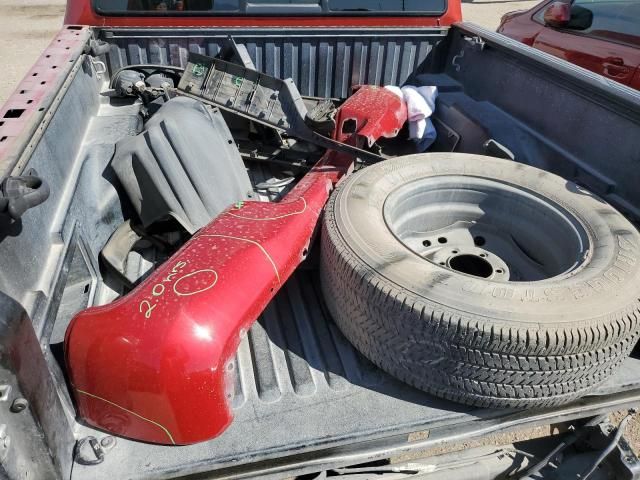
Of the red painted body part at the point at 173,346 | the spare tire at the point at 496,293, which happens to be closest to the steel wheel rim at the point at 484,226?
the spare tire at the point at 496,293

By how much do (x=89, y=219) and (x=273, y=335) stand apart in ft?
2.60

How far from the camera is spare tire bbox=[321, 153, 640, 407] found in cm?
131

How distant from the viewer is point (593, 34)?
12.9ft

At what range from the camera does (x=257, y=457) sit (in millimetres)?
1321

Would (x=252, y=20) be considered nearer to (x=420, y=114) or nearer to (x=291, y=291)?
(x=420, y=114)

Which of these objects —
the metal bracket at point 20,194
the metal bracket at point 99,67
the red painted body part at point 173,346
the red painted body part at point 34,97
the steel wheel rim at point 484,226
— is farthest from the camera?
the metal bracket at point 99,67

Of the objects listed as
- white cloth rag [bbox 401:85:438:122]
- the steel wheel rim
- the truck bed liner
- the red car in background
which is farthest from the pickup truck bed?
the red car in background

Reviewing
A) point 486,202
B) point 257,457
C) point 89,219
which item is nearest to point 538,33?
point 486,202

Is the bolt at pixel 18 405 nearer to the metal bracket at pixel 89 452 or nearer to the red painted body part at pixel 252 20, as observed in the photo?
the metal bracket at pixel 89 452

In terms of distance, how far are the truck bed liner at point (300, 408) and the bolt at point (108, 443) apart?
14 mm

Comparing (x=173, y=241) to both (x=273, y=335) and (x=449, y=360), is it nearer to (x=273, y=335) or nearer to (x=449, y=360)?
(x=273, y=335)

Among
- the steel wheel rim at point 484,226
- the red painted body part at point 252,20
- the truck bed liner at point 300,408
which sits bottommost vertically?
the truck bed liner at point 300,408

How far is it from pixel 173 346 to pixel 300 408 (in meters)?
0.42

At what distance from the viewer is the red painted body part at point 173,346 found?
49.2 inches
